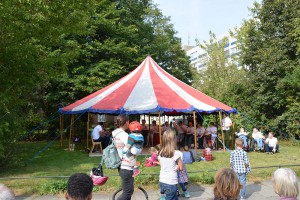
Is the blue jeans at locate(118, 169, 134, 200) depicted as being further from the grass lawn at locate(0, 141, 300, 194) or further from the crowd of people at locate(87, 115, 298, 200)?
the grass lawn at locate(0, 141, 300, 194)

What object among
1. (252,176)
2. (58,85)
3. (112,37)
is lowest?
(252,176)

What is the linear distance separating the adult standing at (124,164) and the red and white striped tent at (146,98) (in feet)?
22.8

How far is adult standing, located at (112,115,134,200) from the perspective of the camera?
476 cm

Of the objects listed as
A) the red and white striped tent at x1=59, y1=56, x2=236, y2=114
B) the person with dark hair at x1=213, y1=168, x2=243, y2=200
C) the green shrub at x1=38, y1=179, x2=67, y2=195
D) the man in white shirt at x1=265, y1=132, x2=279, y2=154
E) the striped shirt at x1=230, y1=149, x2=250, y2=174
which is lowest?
the green shrub at x1=38, y1=179, x2=67, y2=195

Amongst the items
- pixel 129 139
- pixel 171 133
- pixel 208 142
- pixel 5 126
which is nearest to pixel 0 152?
pixel 5 126

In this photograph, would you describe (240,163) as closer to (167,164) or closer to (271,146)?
(167,164)

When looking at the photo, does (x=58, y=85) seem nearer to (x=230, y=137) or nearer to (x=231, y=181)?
(x=230, y=137)

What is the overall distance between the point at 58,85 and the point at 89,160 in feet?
30.8

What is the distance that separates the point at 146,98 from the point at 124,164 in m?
8.01

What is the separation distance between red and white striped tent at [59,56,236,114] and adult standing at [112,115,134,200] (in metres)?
6.96

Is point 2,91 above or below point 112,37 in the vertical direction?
below

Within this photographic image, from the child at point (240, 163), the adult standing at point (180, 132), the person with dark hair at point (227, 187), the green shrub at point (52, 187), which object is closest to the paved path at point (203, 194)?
the green shrub at point (52, 187)

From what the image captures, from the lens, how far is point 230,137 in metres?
15.2

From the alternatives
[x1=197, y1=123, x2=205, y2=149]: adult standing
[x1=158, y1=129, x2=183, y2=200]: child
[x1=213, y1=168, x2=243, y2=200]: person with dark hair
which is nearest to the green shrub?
[x1=158, y1=129, x2=183, y2=200]: child
